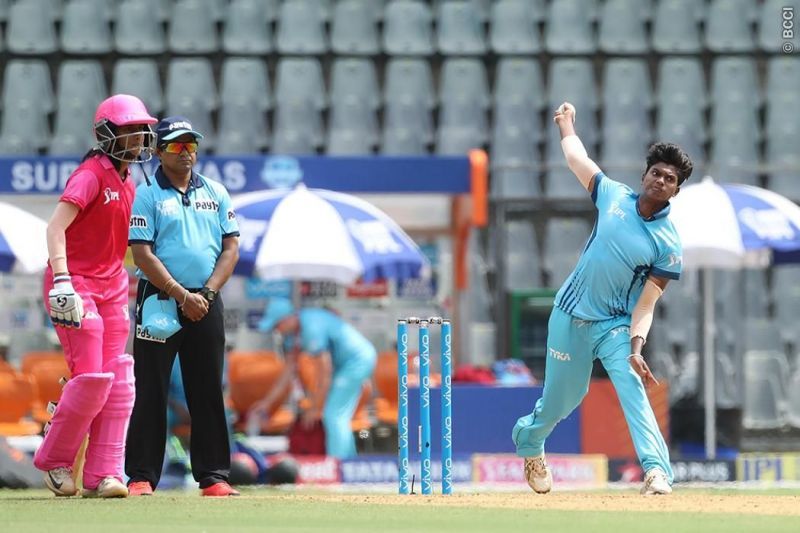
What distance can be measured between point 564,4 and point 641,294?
11.8 m

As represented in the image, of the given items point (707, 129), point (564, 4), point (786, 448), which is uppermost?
point (564, 4)

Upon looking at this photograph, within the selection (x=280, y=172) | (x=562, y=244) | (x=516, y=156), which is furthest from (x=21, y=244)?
(x=516, y=156)

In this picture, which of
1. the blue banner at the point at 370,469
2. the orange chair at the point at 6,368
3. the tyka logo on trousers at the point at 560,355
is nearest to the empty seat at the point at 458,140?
the orange chair at the point at 6,368

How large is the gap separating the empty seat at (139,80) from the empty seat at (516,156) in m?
3.80

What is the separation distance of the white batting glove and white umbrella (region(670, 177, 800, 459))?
24.0ft

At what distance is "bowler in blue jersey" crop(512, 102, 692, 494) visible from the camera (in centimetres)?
796

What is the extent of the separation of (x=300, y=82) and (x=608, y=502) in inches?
460

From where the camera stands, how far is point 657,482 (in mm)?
7926

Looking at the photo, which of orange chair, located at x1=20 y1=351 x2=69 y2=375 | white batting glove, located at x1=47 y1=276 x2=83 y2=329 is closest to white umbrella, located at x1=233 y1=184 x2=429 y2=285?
orange chair, located at x1=20 y1=351 x2=69 y2=375

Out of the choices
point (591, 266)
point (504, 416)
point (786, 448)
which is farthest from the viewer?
point (786, 448)

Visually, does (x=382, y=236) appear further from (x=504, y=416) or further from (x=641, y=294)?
(x=641, y=294)

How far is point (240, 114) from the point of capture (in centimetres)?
1852

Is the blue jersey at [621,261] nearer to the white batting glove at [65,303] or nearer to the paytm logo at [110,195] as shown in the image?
the paytm logo at [110,195]

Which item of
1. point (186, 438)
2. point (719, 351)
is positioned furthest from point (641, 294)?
point (719, 351)
